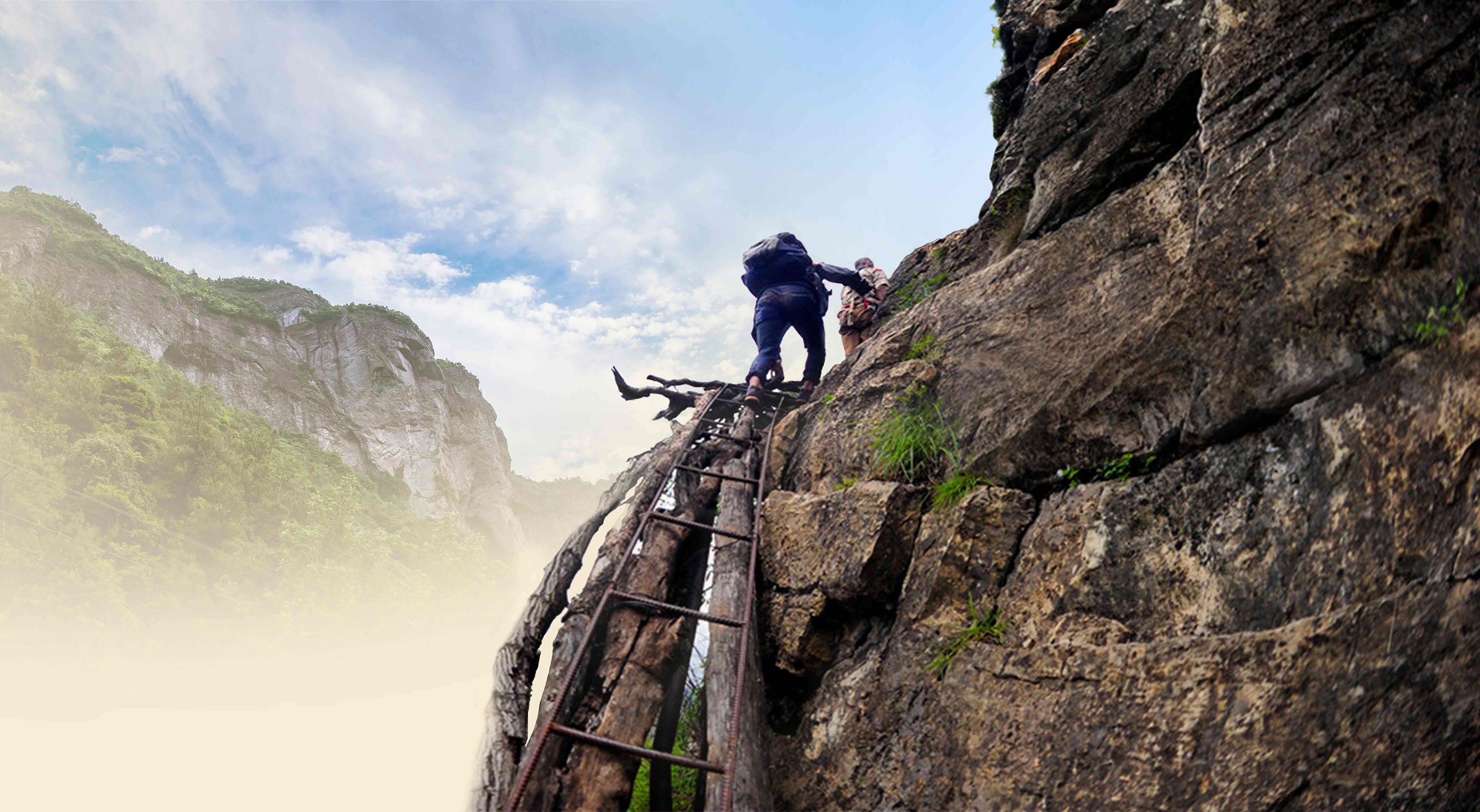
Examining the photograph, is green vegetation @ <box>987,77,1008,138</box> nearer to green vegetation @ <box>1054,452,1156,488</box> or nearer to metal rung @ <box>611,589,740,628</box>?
green vegetation @ <box>1054,452,1156,488</box>

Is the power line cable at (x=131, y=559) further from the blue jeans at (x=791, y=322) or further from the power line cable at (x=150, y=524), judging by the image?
the blue jeans at (x=791, y=322)

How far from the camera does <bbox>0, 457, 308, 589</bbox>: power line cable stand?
20.6 meters

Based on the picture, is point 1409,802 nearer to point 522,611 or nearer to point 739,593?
point 739,593

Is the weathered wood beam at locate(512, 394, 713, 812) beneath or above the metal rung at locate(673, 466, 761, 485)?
beneath

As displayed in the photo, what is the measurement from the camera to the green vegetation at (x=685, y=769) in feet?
11.5

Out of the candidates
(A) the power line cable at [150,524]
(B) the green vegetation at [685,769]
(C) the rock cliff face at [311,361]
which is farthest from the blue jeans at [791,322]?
(C) the rock cliff face at [311,361]

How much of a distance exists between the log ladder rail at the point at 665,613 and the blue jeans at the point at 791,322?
1.82 metres

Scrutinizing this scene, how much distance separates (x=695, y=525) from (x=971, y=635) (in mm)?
1822

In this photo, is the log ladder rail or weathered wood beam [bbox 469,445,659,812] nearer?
the log ladder rail

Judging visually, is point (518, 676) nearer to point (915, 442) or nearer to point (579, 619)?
point (579, 619)

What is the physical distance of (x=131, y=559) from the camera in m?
22.1

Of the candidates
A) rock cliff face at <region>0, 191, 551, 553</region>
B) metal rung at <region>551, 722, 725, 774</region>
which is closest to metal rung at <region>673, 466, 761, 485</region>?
metal rung at <region>551, 722, 725, 774</region>

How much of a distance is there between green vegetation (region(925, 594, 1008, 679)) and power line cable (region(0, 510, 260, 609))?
29.1m

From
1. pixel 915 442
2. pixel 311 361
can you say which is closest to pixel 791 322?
pixel 915 442
